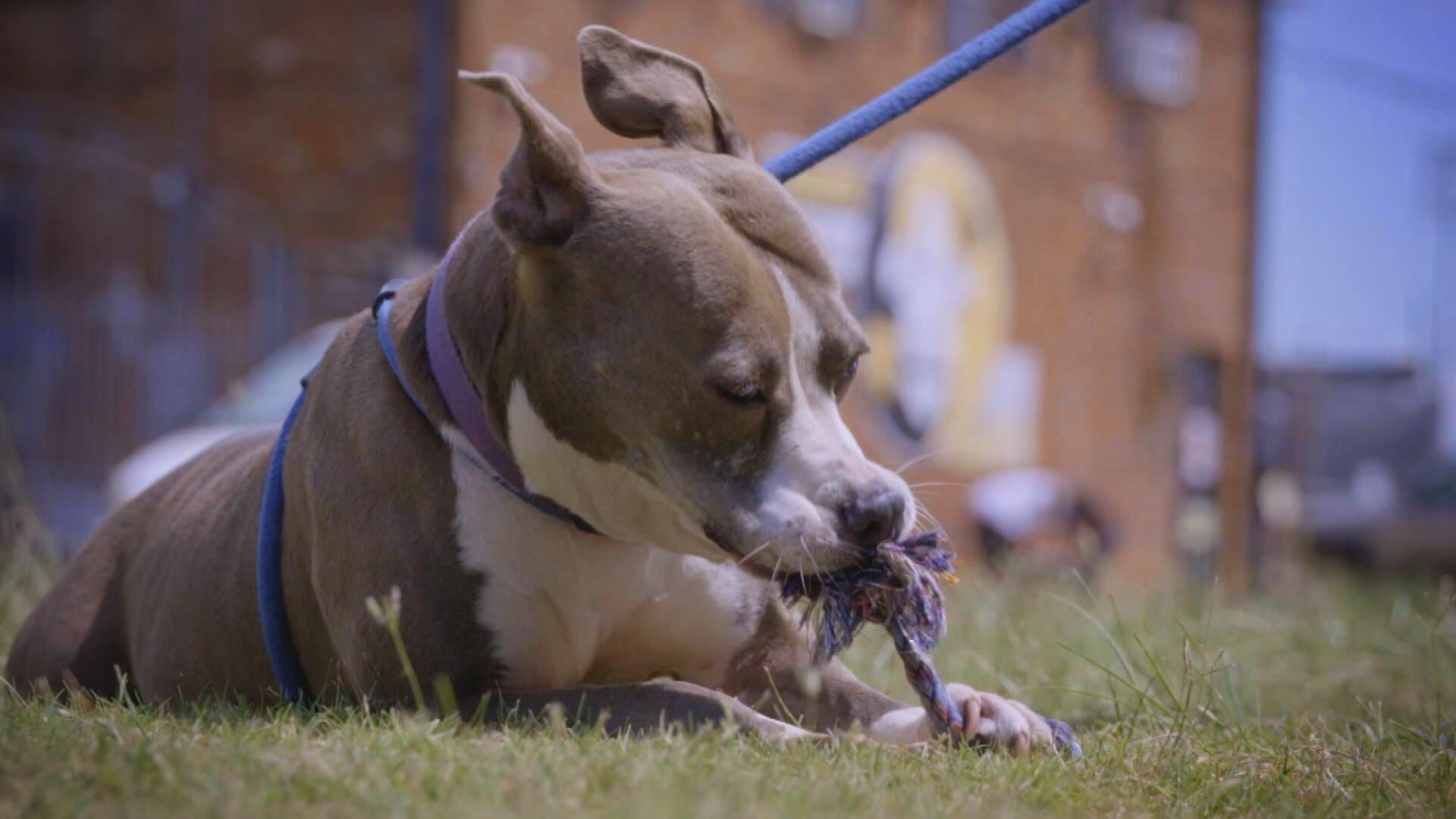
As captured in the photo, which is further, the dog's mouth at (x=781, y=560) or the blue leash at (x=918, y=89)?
the blue leash at (x=918, y=89)

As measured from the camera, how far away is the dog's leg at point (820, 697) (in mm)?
2949

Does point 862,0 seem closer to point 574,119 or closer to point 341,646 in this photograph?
point 574,119

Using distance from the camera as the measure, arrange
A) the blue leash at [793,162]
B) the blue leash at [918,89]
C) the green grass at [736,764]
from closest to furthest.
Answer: the green grass at [736,764]
the blue leash at [793,162]
the blue leash at [918,89]

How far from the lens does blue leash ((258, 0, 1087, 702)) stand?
329 centimetres

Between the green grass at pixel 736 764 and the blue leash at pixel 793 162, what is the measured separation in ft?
1.19

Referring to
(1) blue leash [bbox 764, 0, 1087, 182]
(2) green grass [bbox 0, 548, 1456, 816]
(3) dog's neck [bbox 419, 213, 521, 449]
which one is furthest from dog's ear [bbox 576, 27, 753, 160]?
(2) green grass [bbox 0, 548, 1456, 816]

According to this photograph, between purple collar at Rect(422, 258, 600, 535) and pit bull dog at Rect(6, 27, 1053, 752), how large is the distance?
0.02 m

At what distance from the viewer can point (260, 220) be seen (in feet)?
41.2

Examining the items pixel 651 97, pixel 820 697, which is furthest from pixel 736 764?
pixel 651 97

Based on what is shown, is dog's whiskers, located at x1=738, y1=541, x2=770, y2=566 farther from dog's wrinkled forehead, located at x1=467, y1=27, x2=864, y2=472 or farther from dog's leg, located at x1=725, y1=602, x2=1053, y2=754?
dog's leg, located at x1=725, y1=602, x2=1053, y2=754

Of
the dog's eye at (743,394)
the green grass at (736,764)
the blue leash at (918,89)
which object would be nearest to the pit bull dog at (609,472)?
the dog's eye at (743,394)

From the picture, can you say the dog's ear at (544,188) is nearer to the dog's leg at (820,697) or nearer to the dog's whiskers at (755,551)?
the dog's whiskers at (755,551)

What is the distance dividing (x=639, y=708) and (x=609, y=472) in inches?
16.4

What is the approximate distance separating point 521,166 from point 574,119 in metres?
9.49
